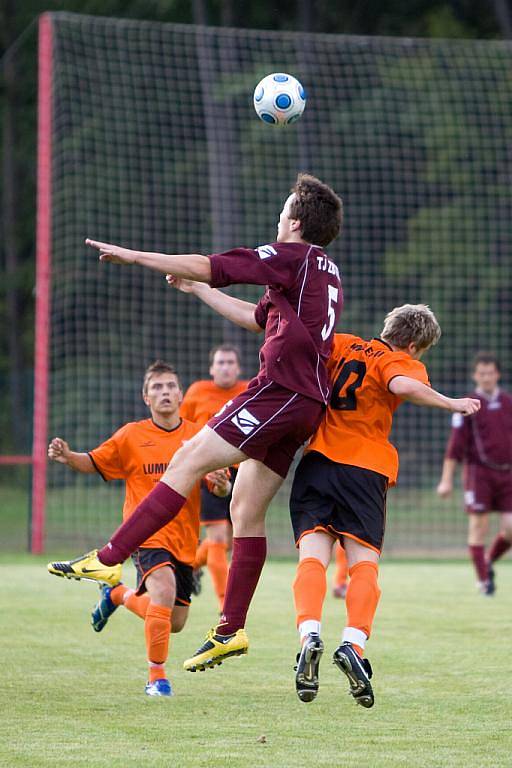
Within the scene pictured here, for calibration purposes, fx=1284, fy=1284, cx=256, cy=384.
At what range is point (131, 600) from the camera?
680 cm

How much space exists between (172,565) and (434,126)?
16.2 meters

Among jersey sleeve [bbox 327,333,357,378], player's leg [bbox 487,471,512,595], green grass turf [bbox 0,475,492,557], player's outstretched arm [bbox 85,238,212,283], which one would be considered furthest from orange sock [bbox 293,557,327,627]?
green grass turf [bbox 0,475,492,557]

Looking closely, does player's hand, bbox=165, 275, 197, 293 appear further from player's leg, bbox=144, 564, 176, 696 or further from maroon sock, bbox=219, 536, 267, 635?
player's leg, bbox=144, 564, 176, 696

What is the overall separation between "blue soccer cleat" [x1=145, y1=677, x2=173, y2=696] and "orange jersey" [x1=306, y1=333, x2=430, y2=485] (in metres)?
1.40

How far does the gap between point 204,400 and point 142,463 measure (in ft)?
9.26

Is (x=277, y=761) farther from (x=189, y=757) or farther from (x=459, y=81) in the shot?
(x=459, y=81)

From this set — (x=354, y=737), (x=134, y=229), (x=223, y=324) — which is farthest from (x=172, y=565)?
(x=134, y=229)

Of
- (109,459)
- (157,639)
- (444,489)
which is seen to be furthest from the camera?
(444,489)

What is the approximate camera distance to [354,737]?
506cm

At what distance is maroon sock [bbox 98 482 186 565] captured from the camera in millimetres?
5336

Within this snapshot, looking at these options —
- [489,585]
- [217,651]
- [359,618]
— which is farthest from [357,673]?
[489,585]

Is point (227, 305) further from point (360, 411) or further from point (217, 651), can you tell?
point (217, 651)

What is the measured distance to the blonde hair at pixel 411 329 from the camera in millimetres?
5656

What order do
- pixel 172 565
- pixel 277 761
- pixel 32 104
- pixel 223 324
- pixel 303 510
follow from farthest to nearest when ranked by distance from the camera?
pixel 32 104
pixel 223 324
pixel 172 565
pixel 303 510
pixel 277 761
